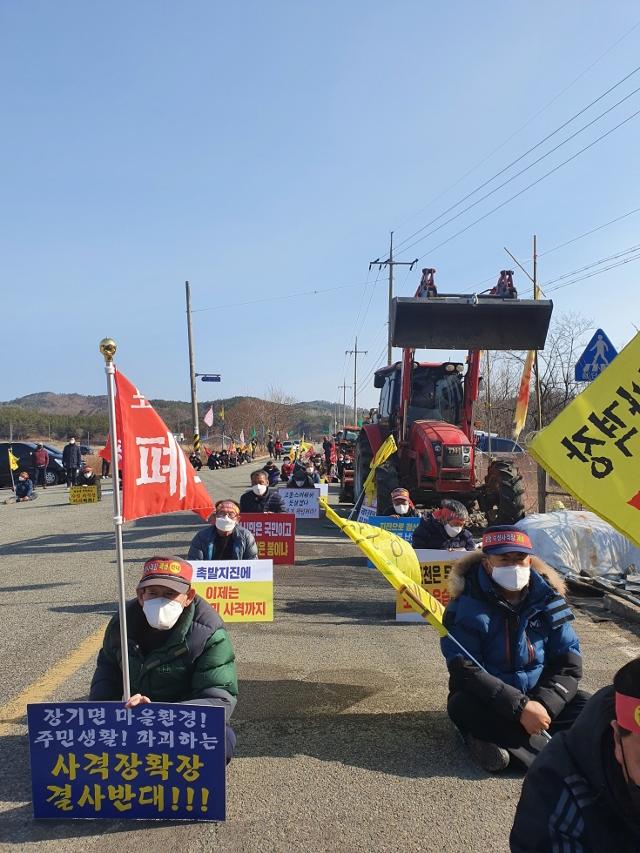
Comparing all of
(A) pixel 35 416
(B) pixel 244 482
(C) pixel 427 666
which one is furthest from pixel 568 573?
(A) pixel 35 416

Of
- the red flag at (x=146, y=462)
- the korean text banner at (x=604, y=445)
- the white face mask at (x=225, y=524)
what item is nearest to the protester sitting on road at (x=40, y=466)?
the white face mask at (x=225, y=524)

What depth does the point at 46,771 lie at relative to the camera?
324 cm

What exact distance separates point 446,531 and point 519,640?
308 centimetres

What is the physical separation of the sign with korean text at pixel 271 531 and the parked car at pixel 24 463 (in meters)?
19.4

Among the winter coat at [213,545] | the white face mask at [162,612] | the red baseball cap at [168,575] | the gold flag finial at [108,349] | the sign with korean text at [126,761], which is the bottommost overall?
the sign with korean text at [126,761]

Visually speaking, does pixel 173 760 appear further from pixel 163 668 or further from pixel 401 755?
pixel 401 755

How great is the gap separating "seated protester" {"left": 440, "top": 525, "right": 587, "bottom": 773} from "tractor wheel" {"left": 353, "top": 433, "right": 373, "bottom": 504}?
9936 millimetres

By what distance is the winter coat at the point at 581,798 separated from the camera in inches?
70.8

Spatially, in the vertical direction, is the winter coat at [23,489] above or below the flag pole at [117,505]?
below

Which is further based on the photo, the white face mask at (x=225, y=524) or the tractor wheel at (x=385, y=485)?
the tractor wheel at (x=385, y=485)

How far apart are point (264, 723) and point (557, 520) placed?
532 centimetres

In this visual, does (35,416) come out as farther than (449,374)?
Yes

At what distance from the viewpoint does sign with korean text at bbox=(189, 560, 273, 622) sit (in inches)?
222

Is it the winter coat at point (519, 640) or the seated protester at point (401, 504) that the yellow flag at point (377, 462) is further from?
the winter coat at point (519, 640)
